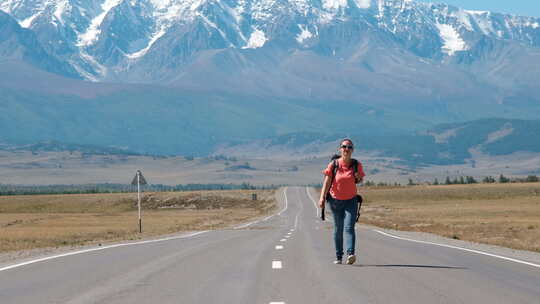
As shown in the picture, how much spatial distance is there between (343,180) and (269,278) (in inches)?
131

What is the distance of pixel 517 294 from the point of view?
56.5 ft

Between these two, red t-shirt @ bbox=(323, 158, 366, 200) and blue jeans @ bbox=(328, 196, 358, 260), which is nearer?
red t-shirt @ bbox=(323, 158, 366, 200)

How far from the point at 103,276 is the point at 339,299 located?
6.18 metres

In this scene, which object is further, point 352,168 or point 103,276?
point 352,168

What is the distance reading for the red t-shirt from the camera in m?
21.9

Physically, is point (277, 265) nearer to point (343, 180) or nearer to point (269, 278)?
point (343, 180)

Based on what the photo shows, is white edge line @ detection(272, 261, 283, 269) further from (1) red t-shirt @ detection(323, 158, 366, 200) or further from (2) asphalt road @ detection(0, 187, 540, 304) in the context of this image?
(1) red t-shirt @ detection(323, 158, 366, 200)

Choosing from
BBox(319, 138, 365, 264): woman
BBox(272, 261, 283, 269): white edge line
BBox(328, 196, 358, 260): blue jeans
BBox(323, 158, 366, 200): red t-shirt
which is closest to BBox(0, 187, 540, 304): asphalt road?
BBox(272, 261, 283, 269): white edge line

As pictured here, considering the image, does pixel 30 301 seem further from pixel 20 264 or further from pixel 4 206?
pixel 4 206

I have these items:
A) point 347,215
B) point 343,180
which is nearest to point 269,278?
point 347,215

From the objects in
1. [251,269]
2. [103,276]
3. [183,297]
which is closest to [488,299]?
[183,297]

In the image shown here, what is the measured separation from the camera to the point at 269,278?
64.8 ft

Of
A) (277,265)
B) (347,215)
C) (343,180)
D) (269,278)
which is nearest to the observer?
(269,278)

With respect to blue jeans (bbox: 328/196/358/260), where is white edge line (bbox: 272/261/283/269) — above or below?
below
